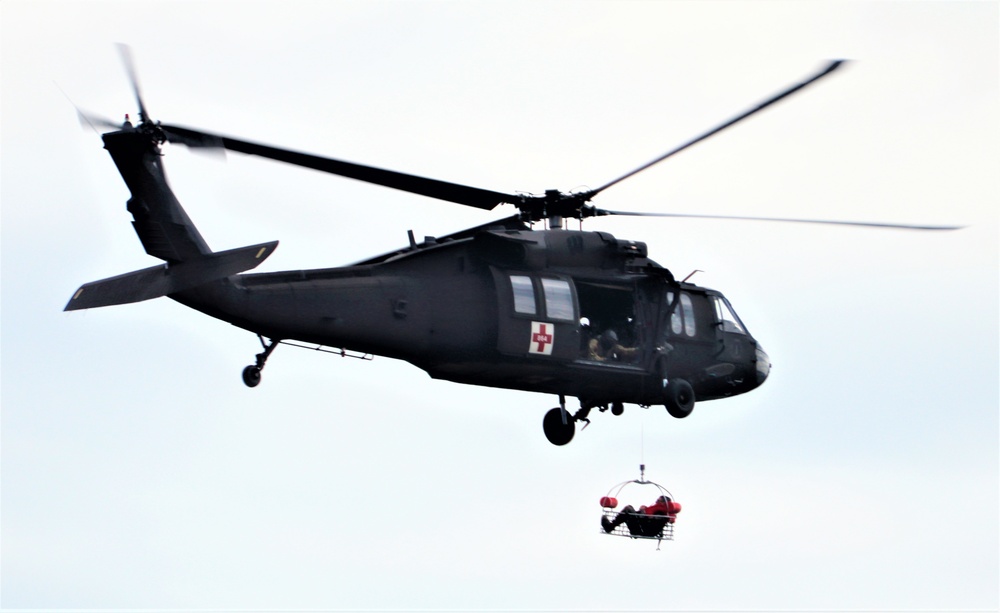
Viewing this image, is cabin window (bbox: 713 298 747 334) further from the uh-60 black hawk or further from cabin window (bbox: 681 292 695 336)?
cabin window (bbox: 681 292 695 336)

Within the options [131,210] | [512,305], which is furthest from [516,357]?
[131,210]

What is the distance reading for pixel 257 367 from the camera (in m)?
23.1

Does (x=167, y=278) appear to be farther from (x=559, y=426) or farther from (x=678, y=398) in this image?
(x=678, y=398)

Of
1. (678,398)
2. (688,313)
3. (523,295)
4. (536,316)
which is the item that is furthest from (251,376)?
(688,313)

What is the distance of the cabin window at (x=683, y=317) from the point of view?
2859 centimetres

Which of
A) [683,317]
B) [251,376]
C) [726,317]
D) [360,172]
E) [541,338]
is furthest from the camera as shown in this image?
[726,317]

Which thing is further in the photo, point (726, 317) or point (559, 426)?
point (726, 317)

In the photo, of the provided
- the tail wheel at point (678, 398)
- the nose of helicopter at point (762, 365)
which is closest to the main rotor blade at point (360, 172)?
the tail wheel at point (678, 398)

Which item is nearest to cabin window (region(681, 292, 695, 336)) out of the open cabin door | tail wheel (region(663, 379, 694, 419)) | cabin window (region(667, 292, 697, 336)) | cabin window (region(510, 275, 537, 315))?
cabin window (region(667, 292, 697, 336))

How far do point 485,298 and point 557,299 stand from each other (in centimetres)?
146

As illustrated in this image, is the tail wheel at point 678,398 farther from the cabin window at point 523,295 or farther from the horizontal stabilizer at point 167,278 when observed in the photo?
the horizontal stabilizer at point 167,278

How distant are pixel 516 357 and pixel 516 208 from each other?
2.87 m

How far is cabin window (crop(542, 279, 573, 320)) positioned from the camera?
2645cm

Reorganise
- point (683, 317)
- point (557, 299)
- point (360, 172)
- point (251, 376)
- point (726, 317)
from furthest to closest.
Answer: point (726, 317) < point (683, 317) < point (557, 299) < point (360, 172) < point (251, 376)
